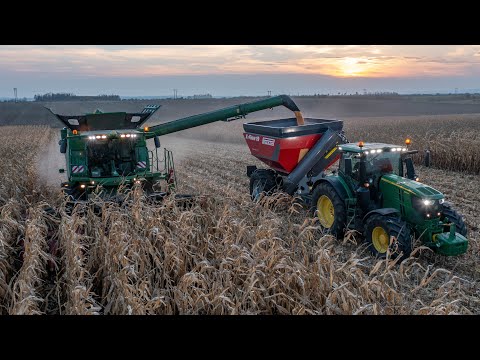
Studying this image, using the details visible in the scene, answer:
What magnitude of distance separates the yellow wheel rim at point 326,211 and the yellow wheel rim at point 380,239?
4.78ft

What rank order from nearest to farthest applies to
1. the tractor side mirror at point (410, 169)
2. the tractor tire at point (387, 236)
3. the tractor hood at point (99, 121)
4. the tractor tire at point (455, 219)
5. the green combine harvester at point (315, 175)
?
the tractor tire at point (387, 236) → the green combine harvester at point (315, 175) → the tractor tire at point (455, 219) → the tractor side mirror at point (410, 169) → the tractor hood at point (99, 121)

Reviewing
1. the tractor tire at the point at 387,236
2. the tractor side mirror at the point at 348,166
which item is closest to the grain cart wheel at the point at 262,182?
the tractor side mirror at the point at 348,166

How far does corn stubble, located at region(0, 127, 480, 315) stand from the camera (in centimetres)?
443

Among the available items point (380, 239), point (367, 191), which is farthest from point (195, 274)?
point (367, 191)

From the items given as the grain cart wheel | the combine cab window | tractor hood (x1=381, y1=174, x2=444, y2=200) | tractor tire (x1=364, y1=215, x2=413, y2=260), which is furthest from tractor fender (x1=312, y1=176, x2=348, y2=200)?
the combine cab window

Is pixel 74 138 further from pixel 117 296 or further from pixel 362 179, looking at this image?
pixel 362 179

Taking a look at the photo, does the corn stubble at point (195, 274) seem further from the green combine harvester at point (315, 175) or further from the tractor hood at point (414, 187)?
the tractor hood at point (414, 187)

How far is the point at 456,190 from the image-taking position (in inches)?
488

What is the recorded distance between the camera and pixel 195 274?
478 centimetres

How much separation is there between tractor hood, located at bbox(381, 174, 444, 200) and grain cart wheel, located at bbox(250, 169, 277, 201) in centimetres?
379

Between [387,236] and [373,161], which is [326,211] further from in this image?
[387,236]

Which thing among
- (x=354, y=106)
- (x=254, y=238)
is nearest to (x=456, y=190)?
(x=254, y=238)

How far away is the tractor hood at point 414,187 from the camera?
7.11 m

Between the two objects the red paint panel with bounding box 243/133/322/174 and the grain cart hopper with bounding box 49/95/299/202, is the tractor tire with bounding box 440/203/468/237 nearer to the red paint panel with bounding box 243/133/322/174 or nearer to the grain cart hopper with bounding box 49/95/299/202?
the red paint panel with bounding box 243/133/322/174
